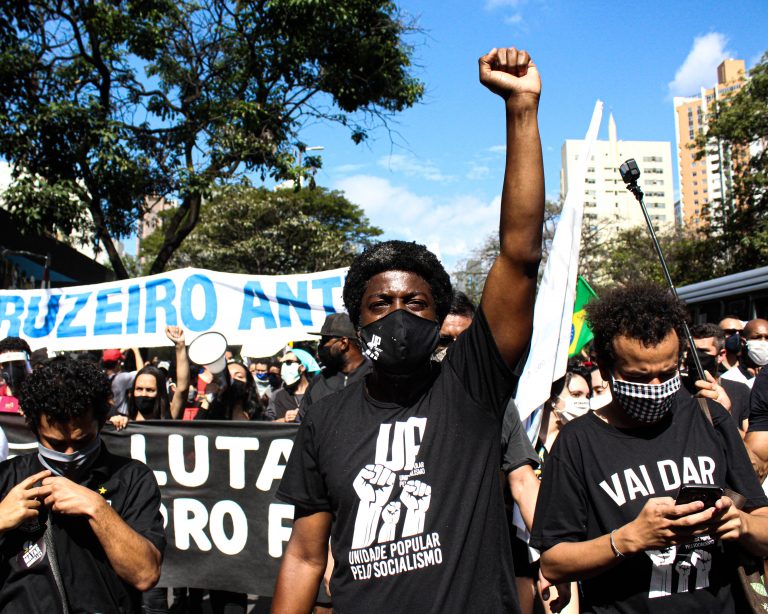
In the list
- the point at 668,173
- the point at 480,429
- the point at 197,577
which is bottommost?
the point at 197,577

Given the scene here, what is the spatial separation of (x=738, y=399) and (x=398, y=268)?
2.99 meters

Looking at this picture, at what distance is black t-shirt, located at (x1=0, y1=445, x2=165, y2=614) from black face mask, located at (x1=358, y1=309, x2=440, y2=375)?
48.9 inches

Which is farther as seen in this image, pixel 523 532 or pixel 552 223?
pixel 552 223

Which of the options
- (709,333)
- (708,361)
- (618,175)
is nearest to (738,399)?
(708,361)

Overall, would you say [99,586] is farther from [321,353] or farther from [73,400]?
[321,353]

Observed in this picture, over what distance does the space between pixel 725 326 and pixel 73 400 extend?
6.53 meters

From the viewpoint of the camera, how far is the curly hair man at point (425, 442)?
174 cm

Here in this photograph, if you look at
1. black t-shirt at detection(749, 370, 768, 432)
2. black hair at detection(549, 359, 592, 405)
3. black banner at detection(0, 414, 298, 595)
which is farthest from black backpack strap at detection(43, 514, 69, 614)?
black t-shirt at detection(749, 370, 768, 432)

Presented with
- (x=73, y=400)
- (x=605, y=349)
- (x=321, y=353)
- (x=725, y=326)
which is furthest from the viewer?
(x=725, y=326)

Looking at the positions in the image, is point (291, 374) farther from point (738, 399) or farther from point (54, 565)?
point (54, 565)

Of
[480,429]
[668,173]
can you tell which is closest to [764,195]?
[480,429]

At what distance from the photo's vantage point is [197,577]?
195 inches

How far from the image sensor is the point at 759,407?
3.38 metres

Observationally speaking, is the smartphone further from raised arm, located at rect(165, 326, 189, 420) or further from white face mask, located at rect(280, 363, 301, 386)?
white face mask, located at rect(280, 363, 301, 386)
